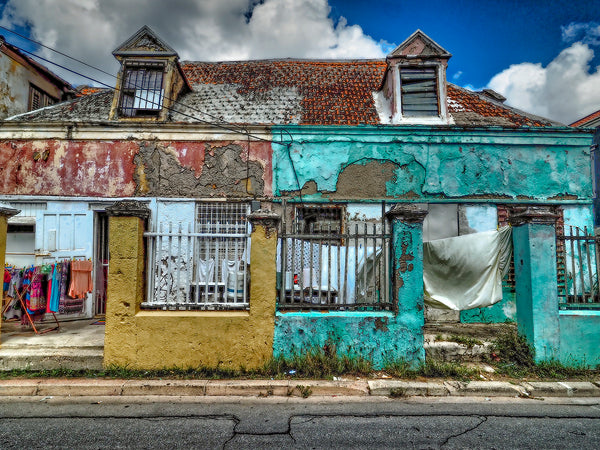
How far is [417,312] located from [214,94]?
27.3ft

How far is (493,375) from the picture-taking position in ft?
16.4

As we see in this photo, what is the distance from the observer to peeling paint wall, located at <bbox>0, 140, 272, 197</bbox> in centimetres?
861

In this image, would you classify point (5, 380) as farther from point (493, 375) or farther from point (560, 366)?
point (560, 366)

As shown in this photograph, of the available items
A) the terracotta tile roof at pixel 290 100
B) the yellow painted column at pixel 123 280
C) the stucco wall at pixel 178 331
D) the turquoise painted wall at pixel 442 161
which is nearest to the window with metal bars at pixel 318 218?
the turquoise painted wall at pixel 442 161

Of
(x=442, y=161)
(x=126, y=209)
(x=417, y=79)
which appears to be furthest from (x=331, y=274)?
(x=417, y=79)

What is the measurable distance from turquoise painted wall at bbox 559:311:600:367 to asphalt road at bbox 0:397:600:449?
2.78 feet

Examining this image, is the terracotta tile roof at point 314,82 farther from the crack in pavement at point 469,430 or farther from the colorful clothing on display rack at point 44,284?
the crack in pavement at point 469,430

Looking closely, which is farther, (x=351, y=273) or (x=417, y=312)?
(x=351, y=273)

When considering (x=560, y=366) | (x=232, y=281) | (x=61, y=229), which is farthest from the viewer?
(x=61, y=229)

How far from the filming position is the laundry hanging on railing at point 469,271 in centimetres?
595

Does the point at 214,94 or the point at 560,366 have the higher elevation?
the point at 214,94

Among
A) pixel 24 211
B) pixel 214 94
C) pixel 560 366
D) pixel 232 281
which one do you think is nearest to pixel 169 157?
pixel 214 94

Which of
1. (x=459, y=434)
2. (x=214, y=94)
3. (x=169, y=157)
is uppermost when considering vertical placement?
(x=214, y=94)

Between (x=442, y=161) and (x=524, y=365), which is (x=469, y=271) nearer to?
(x=524, y=365)
